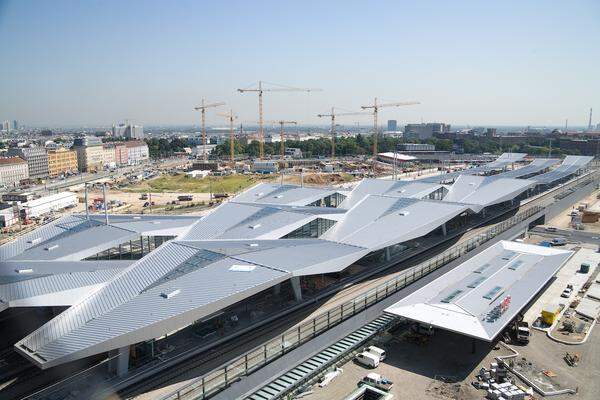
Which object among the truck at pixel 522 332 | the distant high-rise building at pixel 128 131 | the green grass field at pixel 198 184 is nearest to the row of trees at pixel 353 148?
the green grass field at pixel 198 184

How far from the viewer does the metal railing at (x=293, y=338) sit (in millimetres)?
8877

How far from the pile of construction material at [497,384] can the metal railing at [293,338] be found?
3383 mm

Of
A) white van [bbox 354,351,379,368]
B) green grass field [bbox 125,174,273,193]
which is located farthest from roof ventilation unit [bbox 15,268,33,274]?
green grass field [bbox 125,174,273,193]

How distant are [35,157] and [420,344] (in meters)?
51.6

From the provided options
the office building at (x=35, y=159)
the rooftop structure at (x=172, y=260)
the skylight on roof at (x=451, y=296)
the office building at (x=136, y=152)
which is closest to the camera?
the rooftop structure at (x=172, y=260)

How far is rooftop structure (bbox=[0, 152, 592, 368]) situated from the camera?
9156mm

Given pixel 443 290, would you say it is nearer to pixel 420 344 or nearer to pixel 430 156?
pixel 420 344

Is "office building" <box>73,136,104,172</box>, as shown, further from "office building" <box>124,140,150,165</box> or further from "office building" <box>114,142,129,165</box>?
"office building" <box>124,140,150,165</box>

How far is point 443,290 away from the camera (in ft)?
44.3

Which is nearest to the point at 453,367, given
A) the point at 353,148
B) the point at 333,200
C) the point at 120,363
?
the point at 120,363

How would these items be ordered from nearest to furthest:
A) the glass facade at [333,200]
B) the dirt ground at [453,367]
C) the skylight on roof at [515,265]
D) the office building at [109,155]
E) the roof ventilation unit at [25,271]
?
the dirt ground at [453,367] → the roof ventilation unit at [25,271] → the skylight on roof at [515,265] → the glass facade at [333,200] → the office building at [109,155]

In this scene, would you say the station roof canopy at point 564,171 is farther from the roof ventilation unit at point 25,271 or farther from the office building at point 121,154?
the office building at point 121,154

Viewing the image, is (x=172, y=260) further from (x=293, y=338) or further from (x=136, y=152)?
(x=136, y=152)

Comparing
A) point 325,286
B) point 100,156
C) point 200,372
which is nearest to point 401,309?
point 325,286
